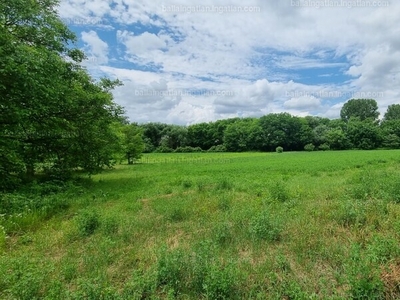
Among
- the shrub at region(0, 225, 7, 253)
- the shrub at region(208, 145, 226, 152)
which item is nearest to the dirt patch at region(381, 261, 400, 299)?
the shrub at region(0, 225, 7, 253)

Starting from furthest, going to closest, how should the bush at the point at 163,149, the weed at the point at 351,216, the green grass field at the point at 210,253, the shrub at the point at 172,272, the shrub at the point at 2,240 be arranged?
the bush at the point at 163,149
the weed at the point at 351,216
the shrub at the point at 2,240
the shrub at the point at 172,272
the green grass field at the point at 210,253

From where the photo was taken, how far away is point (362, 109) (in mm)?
103438

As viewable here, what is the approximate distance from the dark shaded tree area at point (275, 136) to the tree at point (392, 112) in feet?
97.3

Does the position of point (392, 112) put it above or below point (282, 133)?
above

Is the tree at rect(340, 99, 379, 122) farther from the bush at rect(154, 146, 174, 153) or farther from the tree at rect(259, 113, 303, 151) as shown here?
the bush at rect(154, 146, 174, 153)

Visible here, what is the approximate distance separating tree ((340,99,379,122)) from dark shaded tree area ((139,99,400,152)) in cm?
2021

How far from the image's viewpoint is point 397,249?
159 inches

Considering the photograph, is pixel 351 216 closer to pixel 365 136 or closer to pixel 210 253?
pixel 210 253

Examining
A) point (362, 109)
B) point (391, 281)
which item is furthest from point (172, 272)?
point (362, 109)

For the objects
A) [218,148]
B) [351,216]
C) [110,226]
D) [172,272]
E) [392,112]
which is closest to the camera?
[172,272]

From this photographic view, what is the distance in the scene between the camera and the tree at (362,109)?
10300cm

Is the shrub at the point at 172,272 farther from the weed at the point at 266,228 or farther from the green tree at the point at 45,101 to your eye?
the green tree at the point at 45,101

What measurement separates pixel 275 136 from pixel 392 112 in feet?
223

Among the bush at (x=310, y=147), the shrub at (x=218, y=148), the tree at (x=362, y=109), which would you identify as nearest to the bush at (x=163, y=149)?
the shrub at (x=218, y=148)
